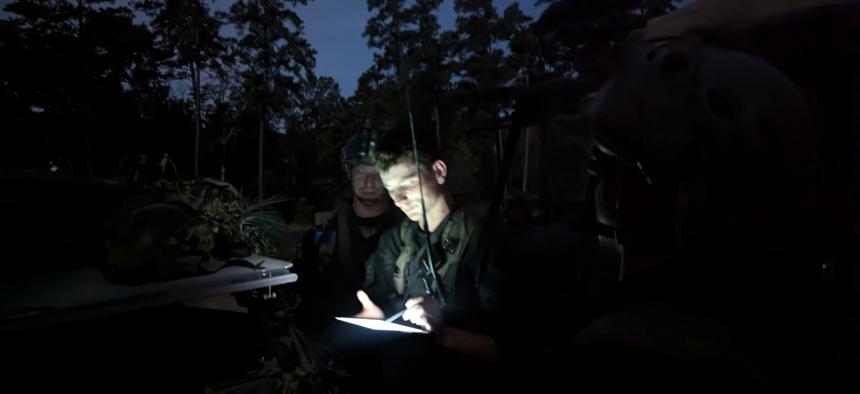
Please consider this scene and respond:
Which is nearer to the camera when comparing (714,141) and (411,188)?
(714,141)

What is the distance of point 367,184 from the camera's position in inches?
125

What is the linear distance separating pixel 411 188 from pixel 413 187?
12 millimetres

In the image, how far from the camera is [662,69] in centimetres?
112

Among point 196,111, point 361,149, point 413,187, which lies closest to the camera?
point 413,187

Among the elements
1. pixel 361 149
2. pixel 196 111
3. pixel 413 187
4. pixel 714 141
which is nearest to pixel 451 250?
pixel 413 187

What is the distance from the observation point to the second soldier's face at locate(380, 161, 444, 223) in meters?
2.10

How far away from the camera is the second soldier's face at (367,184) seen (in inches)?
125

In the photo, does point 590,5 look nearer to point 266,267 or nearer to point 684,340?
point 684,340

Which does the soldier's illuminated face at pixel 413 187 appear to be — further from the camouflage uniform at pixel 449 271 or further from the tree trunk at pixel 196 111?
the tree trunk at pixel 196 111

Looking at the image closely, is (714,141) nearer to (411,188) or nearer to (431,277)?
(411,188)

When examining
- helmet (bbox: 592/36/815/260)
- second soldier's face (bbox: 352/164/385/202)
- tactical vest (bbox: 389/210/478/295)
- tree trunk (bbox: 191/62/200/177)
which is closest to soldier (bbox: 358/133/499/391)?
tactical vest (bbox: 389/210/478/295)

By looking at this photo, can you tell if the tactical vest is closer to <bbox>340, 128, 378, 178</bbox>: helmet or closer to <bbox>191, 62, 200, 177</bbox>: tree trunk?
<bbox>340, 128, 378, 178</bbox>: helmet

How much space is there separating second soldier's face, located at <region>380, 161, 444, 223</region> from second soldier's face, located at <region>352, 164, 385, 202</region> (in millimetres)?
1004

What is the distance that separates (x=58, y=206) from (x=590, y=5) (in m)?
4.91
